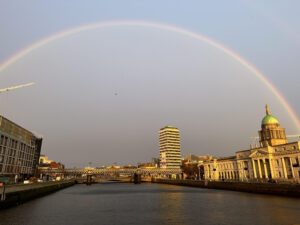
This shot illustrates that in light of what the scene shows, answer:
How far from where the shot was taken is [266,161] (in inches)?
4454

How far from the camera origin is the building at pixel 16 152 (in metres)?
100

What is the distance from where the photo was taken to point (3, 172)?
9962 cm

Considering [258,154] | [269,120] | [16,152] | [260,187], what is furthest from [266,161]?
[16,152]

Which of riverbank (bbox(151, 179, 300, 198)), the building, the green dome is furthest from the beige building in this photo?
the building

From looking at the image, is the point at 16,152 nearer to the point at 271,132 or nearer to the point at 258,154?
the point at 258,154

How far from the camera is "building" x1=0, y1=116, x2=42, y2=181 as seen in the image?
10012 centimetres

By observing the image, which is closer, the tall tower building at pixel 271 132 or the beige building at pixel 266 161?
the beige building at pixel 266 161

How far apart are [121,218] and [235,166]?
11097cm

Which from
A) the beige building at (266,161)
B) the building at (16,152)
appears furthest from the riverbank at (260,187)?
the building at (16,152)

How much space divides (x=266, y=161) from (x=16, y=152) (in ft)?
394

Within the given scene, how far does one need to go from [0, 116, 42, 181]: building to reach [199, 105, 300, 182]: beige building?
4133 inches

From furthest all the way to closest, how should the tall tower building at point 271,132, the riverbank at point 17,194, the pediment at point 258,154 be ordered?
the tall tower building at point 271,132 < the pediment at point 258,154 < the riverbank at point 17,194

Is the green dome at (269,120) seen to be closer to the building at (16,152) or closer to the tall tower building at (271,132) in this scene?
the tall tower building at (271,132)

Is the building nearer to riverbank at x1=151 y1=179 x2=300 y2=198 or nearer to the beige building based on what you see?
riverbank at x1=151 y1=179 x2=300 y2=198
